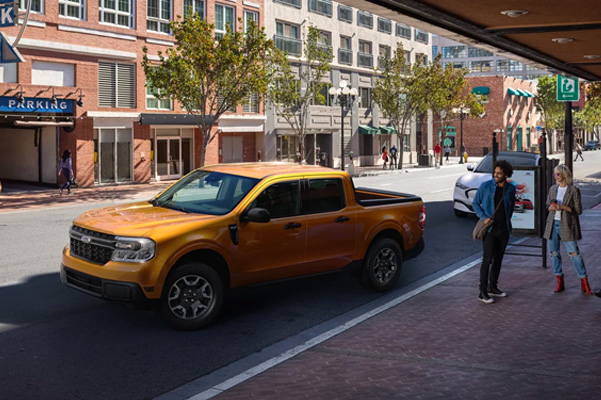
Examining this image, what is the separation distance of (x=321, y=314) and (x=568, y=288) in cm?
389

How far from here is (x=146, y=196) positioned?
89.2ft

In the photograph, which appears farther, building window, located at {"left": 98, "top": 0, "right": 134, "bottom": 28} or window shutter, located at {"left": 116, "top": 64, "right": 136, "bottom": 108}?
window shutter, located at {"left": 116, "top": 64, "right": 136, "bottom": 108}

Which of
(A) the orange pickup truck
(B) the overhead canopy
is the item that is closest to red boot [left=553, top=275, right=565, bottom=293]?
(A) the orange pickup truck

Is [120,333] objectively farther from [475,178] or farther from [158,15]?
[158,15]

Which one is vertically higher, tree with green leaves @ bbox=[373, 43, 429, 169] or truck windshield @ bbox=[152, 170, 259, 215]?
tree with green leaves @ bbox=[373, 43, 429, 169]

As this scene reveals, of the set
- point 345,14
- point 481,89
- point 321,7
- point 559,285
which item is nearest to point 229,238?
point 559,285

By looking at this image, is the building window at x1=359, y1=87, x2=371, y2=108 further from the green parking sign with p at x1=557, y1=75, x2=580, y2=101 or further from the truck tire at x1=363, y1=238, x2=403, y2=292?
the truck tire at x1=363, y1=238, x2=403, y2=292

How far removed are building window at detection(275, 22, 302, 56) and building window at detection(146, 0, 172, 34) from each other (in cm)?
1063

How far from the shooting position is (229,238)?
8078mm

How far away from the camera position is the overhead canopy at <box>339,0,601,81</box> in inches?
279

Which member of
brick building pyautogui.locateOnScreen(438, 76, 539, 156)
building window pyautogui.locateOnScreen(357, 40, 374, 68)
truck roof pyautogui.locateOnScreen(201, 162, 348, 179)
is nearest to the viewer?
truck roof pyautogui.locateOnScreen(201, 162, 348, 179)

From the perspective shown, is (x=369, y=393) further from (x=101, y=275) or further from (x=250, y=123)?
(x=250, y=123)

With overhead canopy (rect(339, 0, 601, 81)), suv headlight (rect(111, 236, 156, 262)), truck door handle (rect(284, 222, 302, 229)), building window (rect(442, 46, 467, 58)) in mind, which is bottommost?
suv headlight (rect(111, 236, 156, 262))

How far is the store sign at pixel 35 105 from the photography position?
27.1 m
